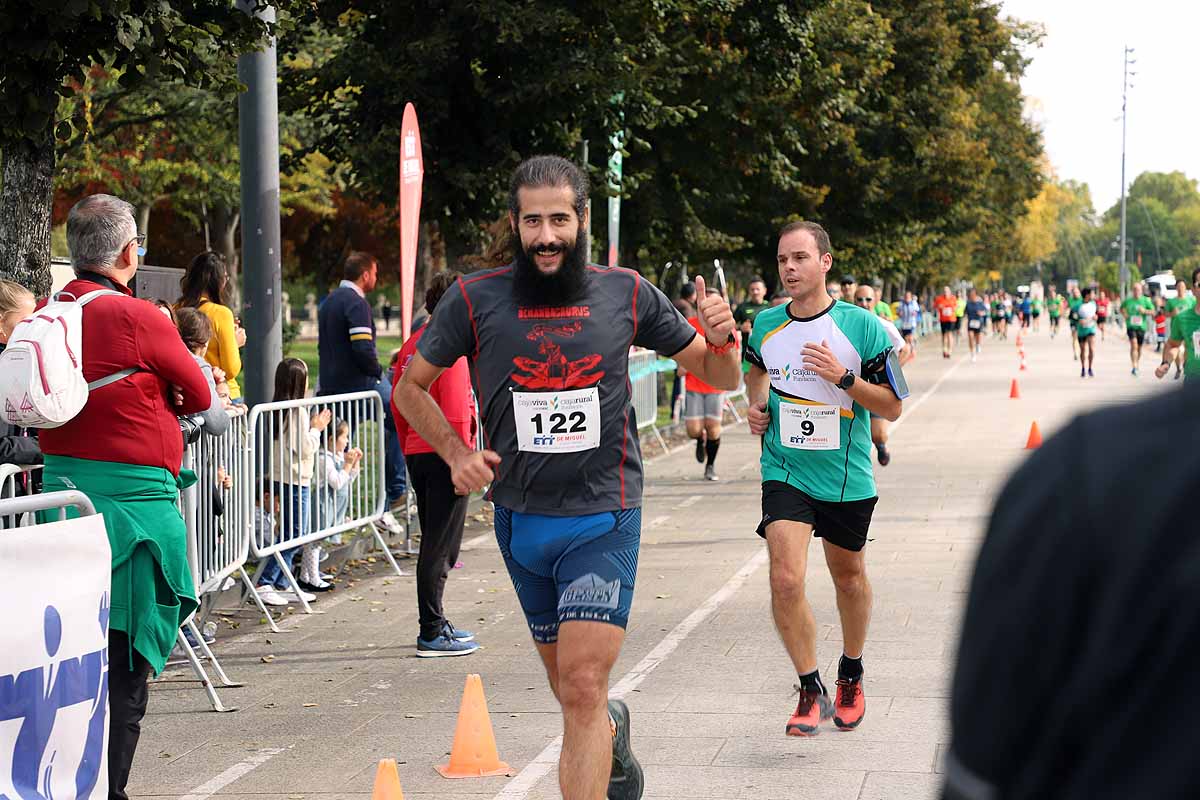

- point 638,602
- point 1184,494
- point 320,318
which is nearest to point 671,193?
point 320,318

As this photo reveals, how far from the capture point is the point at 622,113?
16875 millimetres

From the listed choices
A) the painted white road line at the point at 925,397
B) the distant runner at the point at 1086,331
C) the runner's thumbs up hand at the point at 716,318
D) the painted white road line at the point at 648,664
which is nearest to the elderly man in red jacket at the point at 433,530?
the painted white road line at the point at 648,664

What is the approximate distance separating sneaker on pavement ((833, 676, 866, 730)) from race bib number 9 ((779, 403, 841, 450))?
3.20 ft

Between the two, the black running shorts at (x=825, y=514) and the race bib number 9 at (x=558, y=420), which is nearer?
the race bib number 9 at (x=558, y=420)

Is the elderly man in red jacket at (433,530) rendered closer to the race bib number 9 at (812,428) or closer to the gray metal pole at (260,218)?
the race bib number 9 at (812,428)

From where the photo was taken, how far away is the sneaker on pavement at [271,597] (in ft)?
31.7

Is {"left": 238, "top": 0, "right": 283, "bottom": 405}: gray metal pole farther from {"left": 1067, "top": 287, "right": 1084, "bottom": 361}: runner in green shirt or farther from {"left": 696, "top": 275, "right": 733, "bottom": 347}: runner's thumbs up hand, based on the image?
{"left": 1067, "top": 287, "right": 1084, "bottom": 361}: runner in green shirt

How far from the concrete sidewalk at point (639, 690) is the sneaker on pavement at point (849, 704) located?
0.25ft

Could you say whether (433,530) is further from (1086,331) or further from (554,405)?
(1086,331)

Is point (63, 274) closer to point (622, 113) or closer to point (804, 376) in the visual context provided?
point (622, 113)

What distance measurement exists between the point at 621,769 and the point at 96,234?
2.45m

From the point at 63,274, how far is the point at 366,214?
32005 millimetres

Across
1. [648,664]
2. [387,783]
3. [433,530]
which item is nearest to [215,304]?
[433,530]

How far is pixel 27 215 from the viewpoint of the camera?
9.52 metres
